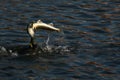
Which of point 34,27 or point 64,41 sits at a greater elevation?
point 34,27

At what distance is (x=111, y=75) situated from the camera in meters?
12.8

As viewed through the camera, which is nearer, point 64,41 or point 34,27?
point 34,27

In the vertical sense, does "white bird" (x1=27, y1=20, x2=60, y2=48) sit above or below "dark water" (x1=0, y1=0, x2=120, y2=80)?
above

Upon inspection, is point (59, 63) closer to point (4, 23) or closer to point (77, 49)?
point (77, 49)

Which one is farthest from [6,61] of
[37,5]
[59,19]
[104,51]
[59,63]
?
[37,5]

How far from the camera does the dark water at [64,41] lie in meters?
13.0

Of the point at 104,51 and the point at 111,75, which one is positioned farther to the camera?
the point at 104,51

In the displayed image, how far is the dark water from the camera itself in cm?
1296

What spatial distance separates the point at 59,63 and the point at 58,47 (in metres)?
1.58

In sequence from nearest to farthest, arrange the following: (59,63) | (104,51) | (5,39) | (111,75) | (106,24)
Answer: (111,75)
(59,63)
(104,51)
(5,39)
(106,24)

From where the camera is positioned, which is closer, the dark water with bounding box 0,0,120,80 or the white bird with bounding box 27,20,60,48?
the dark water with bounding box 0,0,120,80

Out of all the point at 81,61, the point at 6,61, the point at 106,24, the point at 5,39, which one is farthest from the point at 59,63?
the point at 106,24

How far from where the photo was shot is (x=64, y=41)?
15672 millimetres

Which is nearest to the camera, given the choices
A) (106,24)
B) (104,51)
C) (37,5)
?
(104,51)
